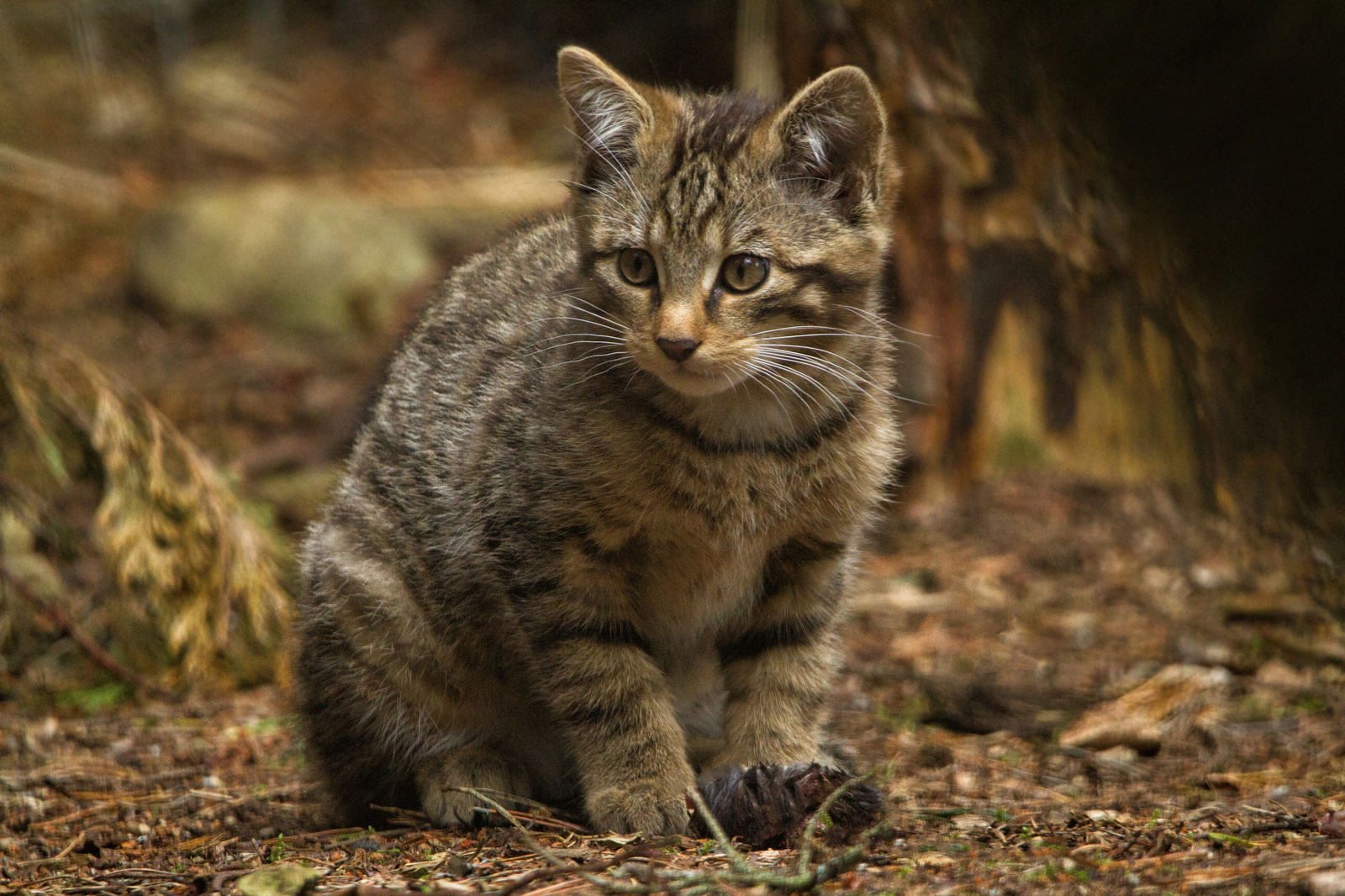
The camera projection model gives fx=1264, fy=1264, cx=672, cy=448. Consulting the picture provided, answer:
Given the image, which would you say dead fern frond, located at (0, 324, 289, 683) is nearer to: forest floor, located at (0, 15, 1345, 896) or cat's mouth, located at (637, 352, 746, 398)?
forest floor, located at (0, 15, 1345, 896)

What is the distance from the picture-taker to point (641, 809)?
10.8ft

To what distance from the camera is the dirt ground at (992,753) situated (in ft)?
9.57

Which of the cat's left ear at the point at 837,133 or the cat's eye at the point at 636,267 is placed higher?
the cat's left ear at the point at 837,133

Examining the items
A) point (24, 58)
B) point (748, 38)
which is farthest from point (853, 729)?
point (24, 58)

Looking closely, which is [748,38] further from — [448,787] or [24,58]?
[24,58]

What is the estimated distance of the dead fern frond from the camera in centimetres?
517

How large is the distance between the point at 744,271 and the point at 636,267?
31 cm

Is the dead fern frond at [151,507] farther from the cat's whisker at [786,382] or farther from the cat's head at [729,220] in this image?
the cat's whisker at [786,382]

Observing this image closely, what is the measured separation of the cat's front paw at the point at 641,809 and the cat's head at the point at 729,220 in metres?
1.06

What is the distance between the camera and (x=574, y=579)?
336 centimetres

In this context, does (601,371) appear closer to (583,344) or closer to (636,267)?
(583,344)

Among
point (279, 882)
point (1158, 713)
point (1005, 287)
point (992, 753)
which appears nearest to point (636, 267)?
point (279, 882)

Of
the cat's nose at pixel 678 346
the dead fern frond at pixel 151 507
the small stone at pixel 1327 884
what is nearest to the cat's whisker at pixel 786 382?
the cat's nose at pixel 678 346

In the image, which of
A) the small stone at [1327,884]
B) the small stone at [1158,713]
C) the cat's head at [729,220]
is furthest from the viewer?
the small stone at [1158,713]
